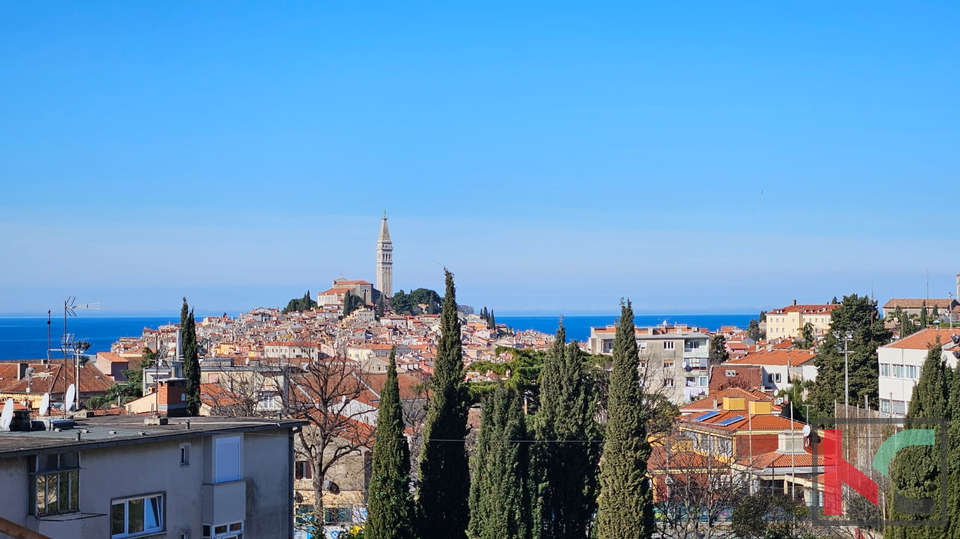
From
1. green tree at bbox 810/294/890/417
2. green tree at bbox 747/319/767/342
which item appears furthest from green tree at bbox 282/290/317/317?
green tree at bbox 810/294/890/417

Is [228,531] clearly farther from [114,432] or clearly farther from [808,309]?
[808,309]

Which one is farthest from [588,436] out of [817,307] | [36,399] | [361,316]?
[361,316]

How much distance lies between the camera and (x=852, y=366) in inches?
1547

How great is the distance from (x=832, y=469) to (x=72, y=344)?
1625 cm

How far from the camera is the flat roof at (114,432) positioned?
9.40m

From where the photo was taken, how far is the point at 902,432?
16766mm

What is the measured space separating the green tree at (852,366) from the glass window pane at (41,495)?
31.8 m

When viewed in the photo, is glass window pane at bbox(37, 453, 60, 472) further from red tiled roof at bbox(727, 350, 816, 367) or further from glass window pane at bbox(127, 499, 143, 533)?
red tiled roof at bbox(727, 350, 816, 367)

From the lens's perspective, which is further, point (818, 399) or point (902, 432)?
point (818, 399)

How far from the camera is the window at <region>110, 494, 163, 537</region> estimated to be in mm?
10234

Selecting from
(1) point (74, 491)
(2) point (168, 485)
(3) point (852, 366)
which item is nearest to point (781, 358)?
(3) point (852, 366)

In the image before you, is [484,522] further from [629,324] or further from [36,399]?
[36,399]

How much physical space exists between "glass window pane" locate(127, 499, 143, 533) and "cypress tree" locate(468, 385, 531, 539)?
26.6 feet

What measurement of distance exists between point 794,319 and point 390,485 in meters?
101
